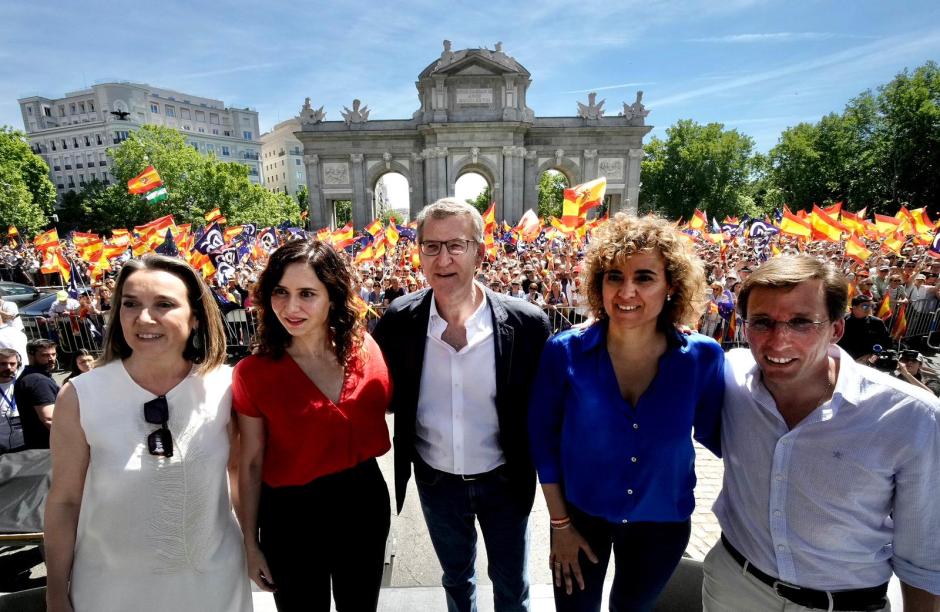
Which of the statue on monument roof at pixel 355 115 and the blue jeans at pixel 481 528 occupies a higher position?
the statue on monument roof at pixel 355 115

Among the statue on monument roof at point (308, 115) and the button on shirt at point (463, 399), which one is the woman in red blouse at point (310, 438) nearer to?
the button on shirt at point (463, 399)

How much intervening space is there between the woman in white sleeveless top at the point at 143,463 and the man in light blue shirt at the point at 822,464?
81.7 inches

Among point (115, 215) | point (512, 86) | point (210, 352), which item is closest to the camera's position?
point (210, 352)

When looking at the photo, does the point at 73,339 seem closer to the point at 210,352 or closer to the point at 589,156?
the point at 210,352

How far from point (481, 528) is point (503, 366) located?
822mm

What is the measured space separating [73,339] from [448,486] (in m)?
11.7

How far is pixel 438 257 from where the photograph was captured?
218 cm

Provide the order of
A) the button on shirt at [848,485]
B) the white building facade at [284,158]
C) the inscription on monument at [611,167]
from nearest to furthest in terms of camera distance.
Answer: the button on shirt at [848,485] → the inscription on monument at [611,167] → the white building facade at [284,158]

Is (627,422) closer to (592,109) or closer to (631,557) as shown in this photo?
(631,557)

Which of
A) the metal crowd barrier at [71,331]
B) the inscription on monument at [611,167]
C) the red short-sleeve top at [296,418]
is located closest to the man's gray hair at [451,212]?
the red short-sleeve top at [296,418]

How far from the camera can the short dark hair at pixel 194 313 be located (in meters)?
1.71

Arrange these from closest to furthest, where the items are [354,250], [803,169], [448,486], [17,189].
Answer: [448,486] < [354,250] < [17,189] < [803,169]

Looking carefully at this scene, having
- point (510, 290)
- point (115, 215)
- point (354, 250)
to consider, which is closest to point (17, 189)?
point (115, 215)

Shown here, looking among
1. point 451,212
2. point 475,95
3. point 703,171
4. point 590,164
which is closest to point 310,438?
point 451,212
